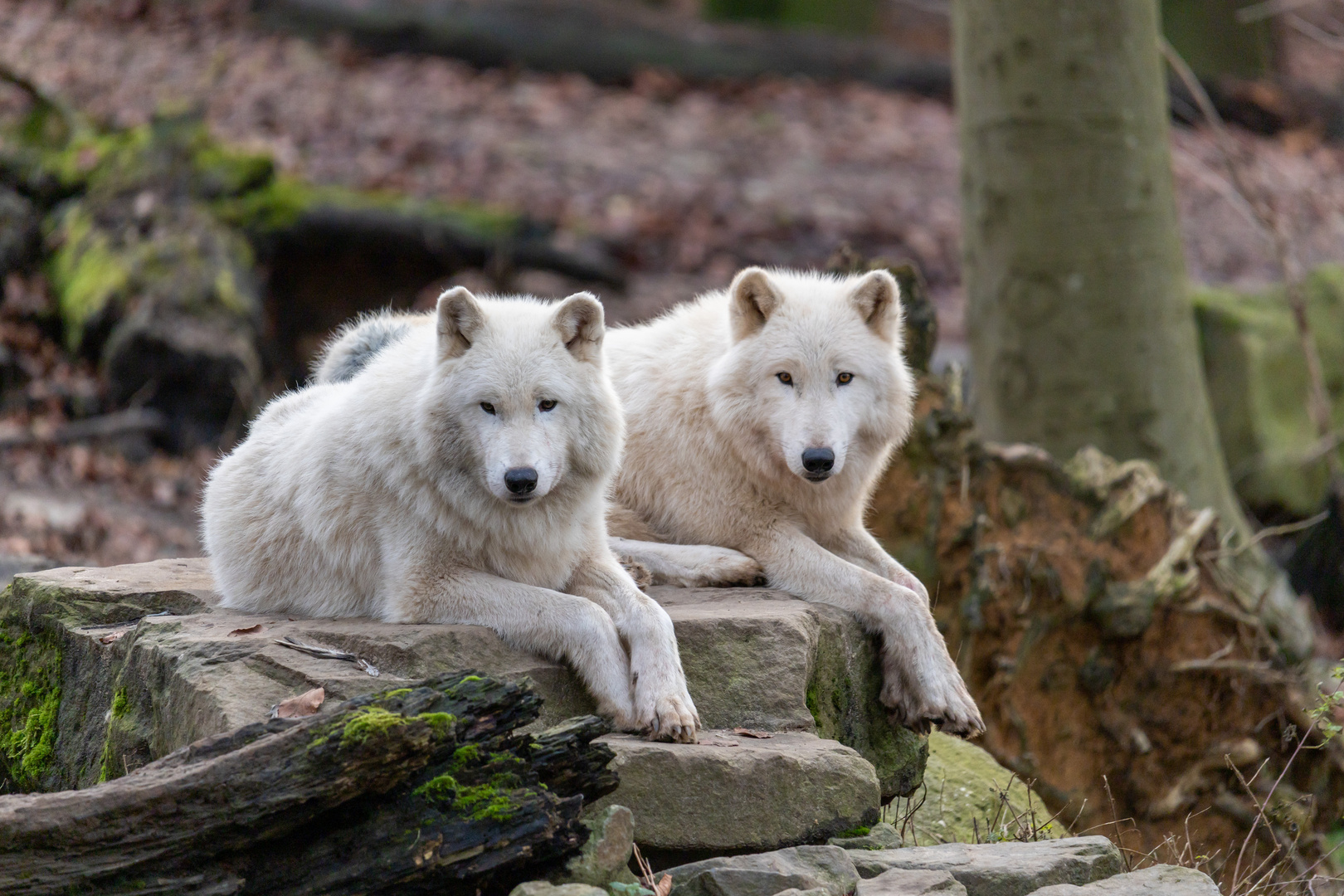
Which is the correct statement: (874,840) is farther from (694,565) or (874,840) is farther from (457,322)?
(457,322)

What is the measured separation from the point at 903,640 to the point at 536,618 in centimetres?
159

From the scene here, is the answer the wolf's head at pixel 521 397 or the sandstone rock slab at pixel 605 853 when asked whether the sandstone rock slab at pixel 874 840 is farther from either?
the wolf's head at pixel 521 397

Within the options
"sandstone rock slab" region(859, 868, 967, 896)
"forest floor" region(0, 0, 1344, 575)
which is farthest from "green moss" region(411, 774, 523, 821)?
"forest floor" region(0, 0, 1344, 575)

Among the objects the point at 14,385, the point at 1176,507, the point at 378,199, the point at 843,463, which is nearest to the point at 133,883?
the point at 843,463

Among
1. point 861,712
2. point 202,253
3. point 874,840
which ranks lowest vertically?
point 874,840

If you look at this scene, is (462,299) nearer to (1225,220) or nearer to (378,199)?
(378,199)

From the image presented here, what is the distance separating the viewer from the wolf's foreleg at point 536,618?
14.3ft

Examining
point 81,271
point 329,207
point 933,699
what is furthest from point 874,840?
point 81,271

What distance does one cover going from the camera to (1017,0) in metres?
8.80

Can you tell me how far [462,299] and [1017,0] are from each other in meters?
5.94

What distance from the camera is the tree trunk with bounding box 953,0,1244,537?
876 centimetres

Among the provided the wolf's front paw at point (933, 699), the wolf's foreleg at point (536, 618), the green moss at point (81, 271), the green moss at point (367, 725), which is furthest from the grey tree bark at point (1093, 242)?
the green moss at point (81, 271)

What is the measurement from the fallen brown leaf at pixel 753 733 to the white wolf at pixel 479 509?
0.33 meters

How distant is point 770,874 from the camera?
12.0ft
